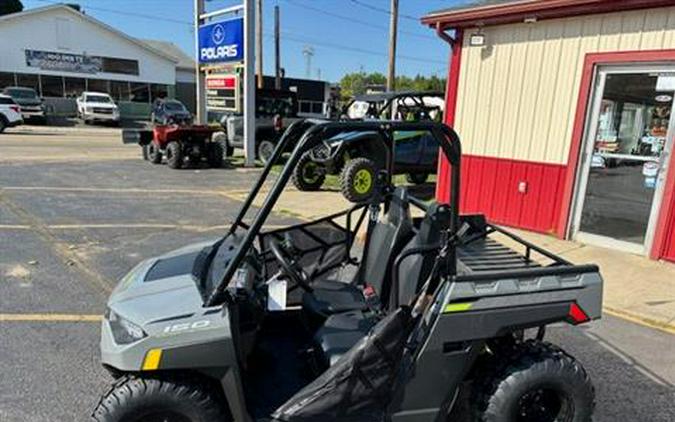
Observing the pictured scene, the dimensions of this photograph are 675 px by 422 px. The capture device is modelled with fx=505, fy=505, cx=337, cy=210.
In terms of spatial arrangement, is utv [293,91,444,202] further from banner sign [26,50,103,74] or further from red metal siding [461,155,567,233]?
banner sign [26,50,103,74]

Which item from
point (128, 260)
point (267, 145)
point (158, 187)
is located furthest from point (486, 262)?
point (267, 145)

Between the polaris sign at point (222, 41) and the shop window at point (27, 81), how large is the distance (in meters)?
22.4

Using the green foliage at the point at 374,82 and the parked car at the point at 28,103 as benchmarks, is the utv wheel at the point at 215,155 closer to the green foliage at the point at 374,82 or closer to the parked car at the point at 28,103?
the parked car at the point at 28,103

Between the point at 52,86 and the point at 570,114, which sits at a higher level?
the point at 52,86

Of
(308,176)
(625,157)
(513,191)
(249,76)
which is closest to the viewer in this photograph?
(625,157)

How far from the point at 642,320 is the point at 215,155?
11.5 meters

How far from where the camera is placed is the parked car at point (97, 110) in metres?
29.4

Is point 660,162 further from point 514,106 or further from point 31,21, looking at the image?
point 31,21

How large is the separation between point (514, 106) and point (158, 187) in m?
7.01

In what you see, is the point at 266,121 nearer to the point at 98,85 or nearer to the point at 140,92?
the point at 98,85

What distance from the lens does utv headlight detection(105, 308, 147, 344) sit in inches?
85.7

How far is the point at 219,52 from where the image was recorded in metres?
15.1

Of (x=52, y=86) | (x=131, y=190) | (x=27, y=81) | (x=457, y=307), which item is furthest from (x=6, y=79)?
(x=457, y=307)

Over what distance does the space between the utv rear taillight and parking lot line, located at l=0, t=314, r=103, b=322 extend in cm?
340
